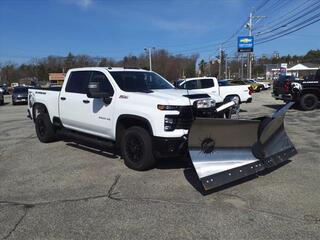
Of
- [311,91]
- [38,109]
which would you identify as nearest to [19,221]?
[38,109]

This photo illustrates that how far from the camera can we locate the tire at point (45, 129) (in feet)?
34.0

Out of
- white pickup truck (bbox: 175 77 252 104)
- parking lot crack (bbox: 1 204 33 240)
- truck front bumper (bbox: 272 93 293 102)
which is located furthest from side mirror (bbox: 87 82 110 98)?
white pickup truck (bbox: 175 77 252 104)

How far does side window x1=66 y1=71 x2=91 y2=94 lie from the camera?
8.90 meters

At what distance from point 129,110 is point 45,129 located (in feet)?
13.0

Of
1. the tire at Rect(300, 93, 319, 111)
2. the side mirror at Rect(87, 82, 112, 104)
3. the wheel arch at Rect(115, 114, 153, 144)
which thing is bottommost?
the tire at Rect(300, 93, 319, 111)

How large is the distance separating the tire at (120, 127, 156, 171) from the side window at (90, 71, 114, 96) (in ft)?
3.36

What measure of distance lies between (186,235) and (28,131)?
10332mm

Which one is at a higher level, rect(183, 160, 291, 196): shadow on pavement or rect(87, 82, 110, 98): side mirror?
rect(87, 82, 110, 98): side mirror

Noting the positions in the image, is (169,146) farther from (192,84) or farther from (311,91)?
(311,91)

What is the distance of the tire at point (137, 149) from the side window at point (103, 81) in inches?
40.3

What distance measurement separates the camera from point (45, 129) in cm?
1052

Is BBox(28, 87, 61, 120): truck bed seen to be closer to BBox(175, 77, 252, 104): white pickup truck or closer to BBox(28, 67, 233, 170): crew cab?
BBox(28, 67, 233, 170): crew cab

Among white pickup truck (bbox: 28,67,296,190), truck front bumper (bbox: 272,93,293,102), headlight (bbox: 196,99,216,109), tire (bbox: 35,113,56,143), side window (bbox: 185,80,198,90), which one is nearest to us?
white pickup truck (bbox: 28,67,296,190)

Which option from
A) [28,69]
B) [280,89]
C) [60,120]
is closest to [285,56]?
[28,69]
